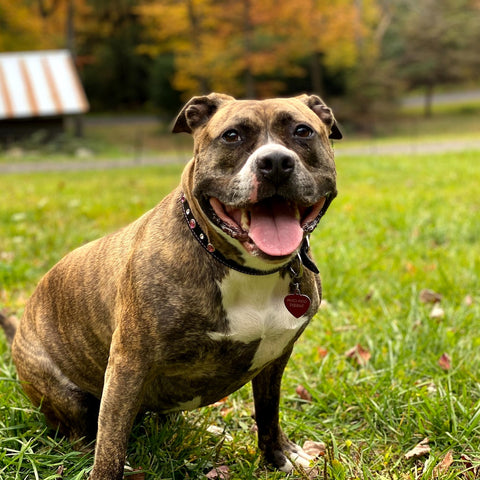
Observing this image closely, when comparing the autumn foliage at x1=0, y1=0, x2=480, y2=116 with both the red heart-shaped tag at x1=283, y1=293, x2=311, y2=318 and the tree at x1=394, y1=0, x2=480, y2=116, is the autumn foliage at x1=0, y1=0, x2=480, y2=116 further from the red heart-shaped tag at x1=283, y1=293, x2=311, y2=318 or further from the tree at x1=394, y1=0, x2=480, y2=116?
the red heart-shaped tag at x1=283, y1=293, x2=311, y2=318

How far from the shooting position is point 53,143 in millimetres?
22375

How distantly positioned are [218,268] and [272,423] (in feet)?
2.79

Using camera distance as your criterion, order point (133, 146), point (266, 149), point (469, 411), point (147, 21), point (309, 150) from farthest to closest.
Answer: point (147, 21) → point (133, 146) → point (469, 411) → point (309, 150) → point (266, 149)

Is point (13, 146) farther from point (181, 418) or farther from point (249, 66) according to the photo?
point (181, 418)

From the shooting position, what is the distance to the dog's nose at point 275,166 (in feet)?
6.38

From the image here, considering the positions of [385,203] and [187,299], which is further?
[385,203]

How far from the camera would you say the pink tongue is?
77.4 inches

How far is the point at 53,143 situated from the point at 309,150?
21.5 meters

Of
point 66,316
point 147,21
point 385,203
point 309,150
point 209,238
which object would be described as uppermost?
point 309,150

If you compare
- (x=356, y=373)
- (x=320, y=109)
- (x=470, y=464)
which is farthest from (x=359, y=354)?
(x=320, y=109)

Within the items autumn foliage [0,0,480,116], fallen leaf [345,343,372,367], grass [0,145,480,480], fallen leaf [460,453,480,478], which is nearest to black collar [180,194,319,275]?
grass [0,145,480,480]

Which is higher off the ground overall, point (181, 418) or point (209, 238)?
point (209, 238)

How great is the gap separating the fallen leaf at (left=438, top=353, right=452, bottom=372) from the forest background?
24178mm

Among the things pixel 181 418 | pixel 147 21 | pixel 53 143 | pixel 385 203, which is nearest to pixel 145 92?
pixel 147 21
